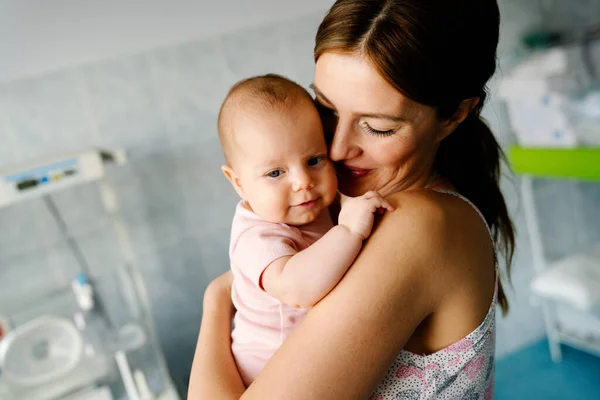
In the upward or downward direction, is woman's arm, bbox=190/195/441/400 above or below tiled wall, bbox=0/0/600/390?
above

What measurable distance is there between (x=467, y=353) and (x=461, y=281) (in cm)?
12

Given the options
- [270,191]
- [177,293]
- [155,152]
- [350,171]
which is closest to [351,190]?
[350,171]

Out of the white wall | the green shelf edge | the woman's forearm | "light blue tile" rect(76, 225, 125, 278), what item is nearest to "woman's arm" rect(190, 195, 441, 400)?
the woman's forearm

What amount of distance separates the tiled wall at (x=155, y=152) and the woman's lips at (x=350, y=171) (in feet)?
4.14

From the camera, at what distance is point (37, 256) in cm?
194

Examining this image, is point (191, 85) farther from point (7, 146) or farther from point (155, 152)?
point (7, 146)

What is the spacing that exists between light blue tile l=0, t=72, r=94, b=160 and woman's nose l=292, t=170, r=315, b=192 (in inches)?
51.3

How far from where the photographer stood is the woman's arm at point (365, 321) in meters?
0.69

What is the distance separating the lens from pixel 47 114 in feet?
6.21

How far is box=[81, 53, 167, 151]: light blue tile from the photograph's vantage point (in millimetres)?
1939

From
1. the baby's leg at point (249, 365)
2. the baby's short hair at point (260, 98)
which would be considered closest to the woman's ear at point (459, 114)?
the baby's short hair at point (260, 98)

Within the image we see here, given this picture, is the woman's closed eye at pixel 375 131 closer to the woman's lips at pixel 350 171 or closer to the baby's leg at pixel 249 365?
the woman's lips at pixel 350 171

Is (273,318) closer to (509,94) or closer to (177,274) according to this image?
(177,274)

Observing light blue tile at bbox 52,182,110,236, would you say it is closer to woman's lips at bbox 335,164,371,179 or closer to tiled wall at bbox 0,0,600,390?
tiled wall at bbox 0,0,600,390
